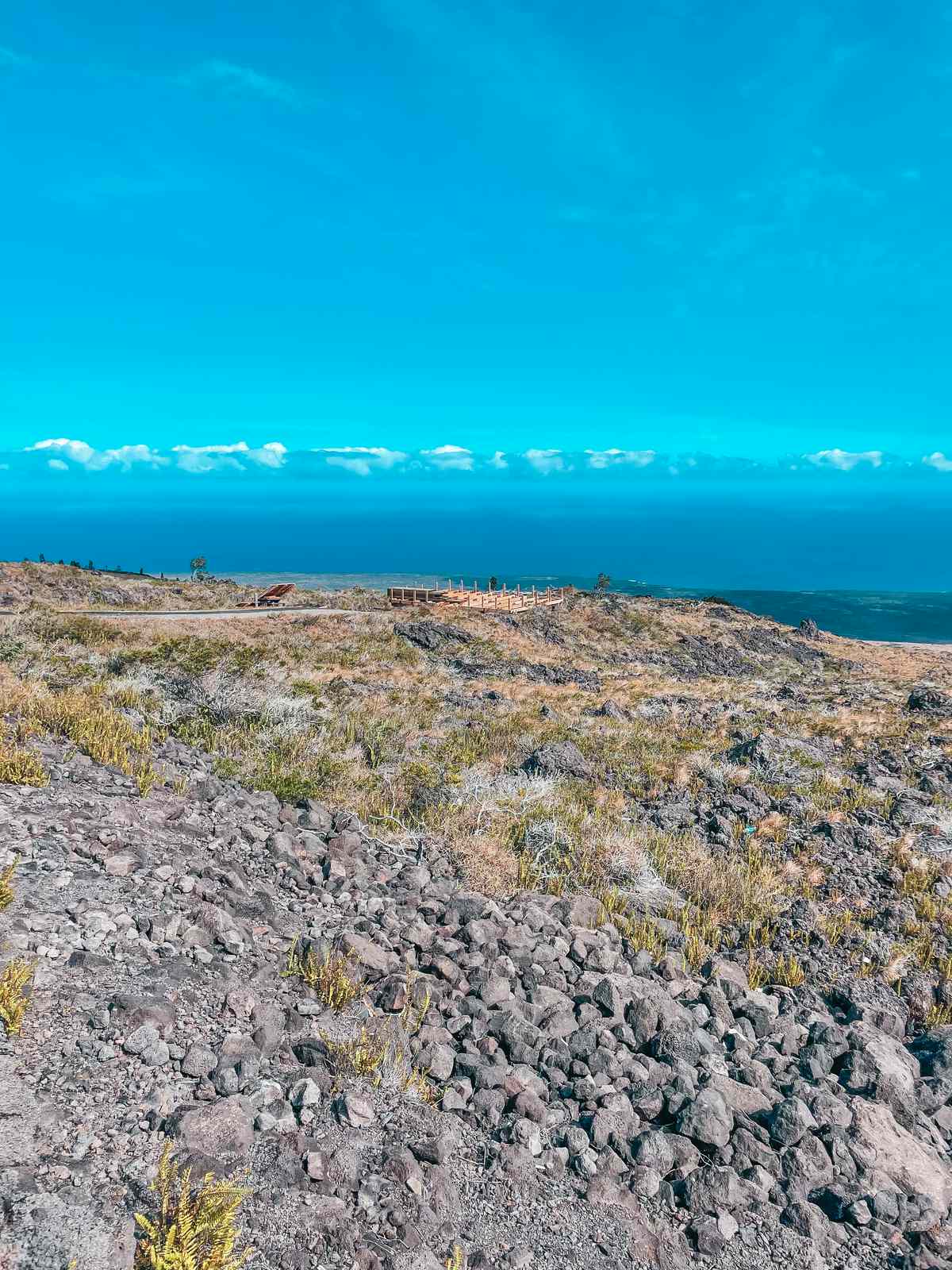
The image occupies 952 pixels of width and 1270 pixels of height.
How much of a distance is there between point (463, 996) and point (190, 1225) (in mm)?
2802

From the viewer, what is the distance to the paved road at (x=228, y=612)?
32.6 m

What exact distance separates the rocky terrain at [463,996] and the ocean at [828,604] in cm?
6246

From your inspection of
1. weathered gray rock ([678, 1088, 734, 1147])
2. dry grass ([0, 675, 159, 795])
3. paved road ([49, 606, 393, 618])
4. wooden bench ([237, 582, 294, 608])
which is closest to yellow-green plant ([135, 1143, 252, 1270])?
weathered gray rock ([678, 1088, 734, 1147])

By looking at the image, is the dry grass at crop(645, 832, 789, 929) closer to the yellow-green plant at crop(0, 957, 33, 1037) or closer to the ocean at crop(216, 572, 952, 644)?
the yellow-green plant at crop(0, 957, 33, 1037)

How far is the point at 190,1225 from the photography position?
123 inches

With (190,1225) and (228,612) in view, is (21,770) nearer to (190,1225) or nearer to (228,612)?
(190,1225)

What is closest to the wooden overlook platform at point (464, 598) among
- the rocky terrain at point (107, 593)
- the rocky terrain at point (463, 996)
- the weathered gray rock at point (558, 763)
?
the rocky terrain at point (107, 593)

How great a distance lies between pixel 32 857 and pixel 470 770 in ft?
23.0

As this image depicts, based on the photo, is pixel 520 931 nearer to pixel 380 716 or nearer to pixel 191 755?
pixel 191 755

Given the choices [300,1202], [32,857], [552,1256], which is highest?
[32,857]

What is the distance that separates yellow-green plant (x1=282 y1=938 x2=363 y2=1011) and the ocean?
6692 cm

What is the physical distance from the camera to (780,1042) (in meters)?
5.70

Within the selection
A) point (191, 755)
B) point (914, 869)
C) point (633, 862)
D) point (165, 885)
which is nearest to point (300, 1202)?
point (165, 885)

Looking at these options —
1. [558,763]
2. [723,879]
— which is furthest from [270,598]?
[723,879]
